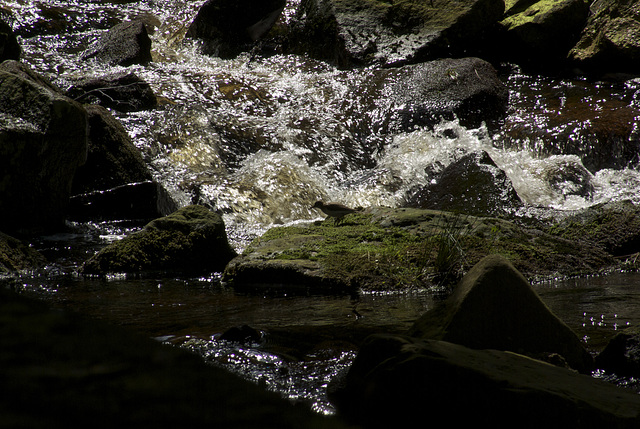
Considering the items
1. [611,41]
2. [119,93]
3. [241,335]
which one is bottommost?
[241,335]

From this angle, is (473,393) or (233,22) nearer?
(473,393)

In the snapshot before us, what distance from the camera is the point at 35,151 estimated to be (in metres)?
6.54

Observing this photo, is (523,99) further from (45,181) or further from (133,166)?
(45,181)

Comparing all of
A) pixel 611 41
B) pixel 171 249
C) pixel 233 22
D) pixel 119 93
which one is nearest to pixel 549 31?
pixel 611 41

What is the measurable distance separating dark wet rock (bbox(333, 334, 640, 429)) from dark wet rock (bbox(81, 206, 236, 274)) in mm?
3801

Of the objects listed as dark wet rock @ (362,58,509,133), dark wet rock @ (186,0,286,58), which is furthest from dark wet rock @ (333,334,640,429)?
dark wet rock @ (186,0,286,58)

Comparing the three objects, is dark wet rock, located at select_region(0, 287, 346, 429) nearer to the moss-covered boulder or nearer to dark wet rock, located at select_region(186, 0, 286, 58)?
the moss-covered boulder

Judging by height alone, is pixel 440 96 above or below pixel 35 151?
above

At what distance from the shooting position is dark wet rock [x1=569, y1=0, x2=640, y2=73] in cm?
1148

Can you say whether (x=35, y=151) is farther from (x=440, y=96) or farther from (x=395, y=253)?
(x=440, y=96)

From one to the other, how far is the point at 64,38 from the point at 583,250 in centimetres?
1462

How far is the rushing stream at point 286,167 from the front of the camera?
3.42m

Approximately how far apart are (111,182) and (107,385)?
8.08m

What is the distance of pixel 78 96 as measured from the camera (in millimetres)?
10633
